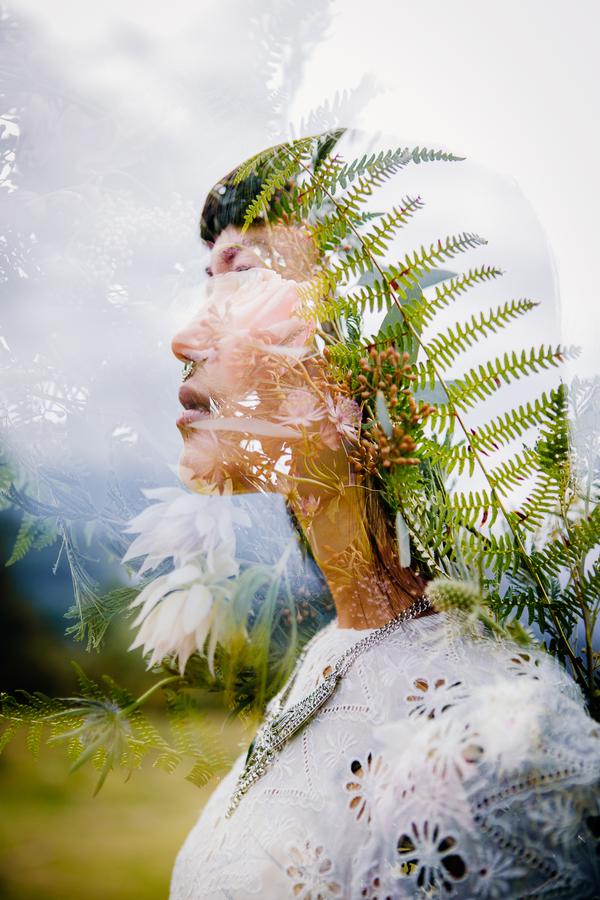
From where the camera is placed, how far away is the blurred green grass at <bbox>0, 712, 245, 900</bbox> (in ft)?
2.06

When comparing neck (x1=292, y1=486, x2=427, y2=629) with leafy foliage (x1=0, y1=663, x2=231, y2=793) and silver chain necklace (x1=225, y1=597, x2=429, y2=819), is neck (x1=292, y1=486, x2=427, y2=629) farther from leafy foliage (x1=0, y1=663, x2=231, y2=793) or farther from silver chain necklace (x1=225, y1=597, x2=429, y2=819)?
leafy foliage (x1=0, y1=663, x2=231, y2=793)

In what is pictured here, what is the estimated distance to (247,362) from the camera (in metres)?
0.56

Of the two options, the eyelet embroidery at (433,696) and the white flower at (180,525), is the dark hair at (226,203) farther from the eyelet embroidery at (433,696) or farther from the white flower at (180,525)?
the eyelet embroidery at (433,696)

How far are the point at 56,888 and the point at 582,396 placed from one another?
729 mm

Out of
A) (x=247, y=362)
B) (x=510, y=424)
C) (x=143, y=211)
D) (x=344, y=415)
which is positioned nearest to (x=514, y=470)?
(x=510, y=424)

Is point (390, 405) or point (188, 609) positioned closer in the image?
point (390, 405)

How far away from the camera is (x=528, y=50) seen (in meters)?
0.63

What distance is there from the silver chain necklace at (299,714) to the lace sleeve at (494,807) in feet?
0.48

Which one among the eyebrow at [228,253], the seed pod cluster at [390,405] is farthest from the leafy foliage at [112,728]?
the eyebrow at [228,253]

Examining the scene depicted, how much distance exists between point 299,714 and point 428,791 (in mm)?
204

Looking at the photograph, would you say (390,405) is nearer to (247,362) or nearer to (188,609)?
(247,362)

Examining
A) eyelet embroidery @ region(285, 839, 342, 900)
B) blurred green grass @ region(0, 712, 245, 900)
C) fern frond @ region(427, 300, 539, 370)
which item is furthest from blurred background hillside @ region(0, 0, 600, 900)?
eyelet embroidery @ region(285, 839, 342, 900)

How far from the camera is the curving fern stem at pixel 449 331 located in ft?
1.55

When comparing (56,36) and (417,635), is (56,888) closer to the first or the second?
(417,635)
